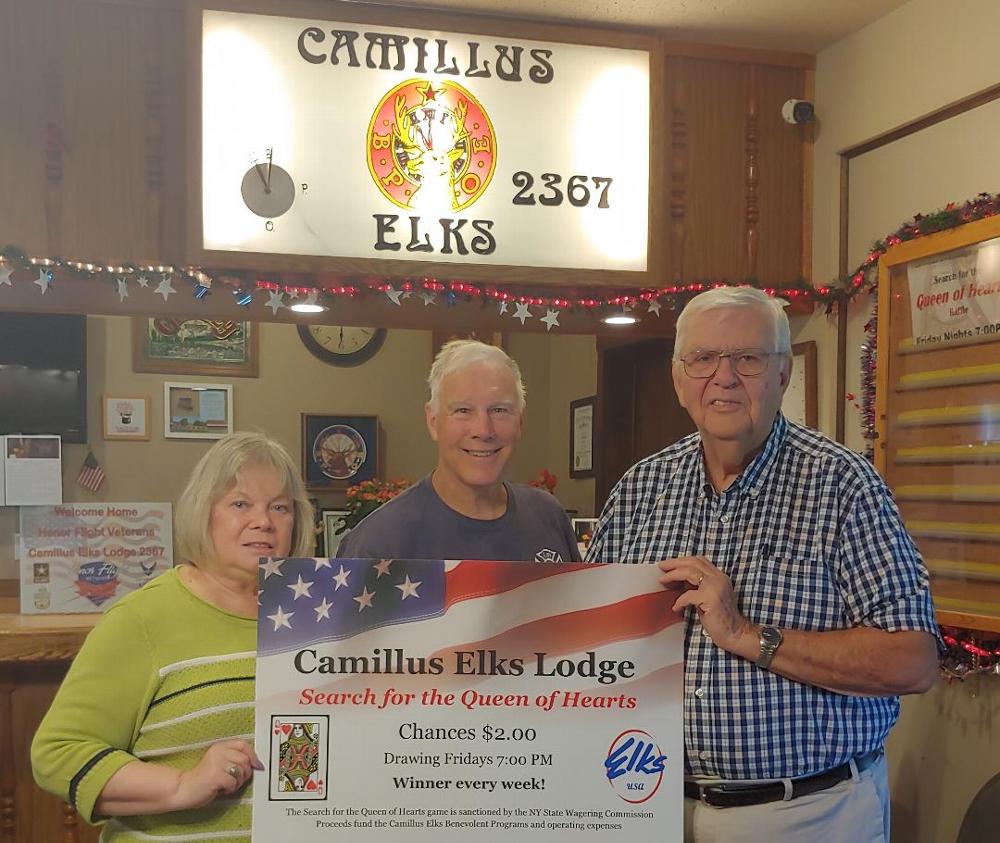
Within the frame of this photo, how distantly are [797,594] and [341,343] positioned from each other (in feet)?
13.4

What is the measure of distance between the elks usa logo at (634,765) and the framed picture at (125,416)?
3982 mm

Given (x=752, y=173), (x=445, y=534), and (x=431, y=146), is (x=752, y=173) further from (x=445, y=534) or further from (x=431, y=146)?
(x=445, y=534)

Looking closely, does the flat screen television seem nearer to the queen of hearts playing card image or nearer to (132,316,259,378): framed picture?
(132,316,259,378): framed picture

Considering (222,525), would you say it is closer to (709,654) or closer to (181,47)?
(709,654)

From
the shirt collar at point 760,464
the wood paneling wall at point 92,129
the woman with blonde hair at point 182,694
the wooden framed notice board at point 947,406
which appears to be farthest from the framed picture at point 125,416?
the shirt collar at point 760,464

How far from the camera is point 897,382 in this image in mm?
3189

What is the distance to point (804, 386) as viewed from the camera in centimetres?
371

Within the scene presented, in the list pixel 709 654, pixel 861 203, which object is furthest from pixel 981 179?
pixel 709 654

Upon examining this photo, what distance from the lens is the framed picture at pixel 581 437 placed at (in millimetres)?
5117

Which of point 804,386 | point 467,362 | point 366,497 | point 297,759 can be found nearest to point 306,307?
point 467,362

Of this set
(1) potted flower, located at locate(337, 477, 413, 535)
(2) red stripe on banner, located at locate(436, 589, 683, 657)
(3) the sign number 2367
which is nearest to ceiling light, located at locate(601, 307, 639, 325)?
(3) the sign number 2367

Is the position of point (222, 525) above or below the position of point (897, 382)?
below

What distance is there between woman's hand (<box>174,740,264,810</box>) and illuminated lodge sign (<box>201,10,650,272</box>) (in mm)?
2034

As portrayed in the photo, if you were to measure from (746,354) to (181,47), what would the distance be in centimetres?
237
